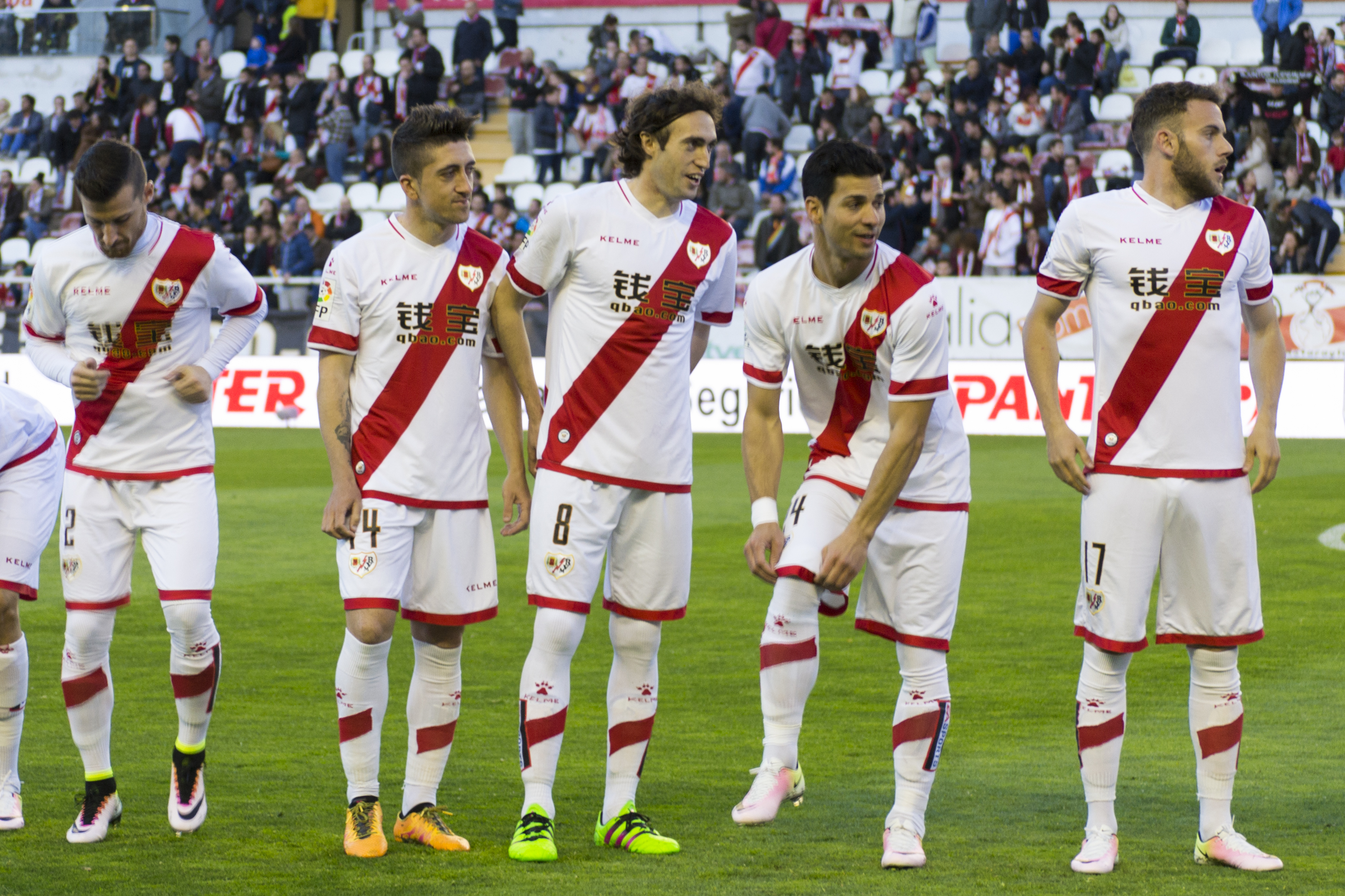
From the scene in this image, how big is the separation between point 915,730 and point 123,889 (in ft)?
7.30

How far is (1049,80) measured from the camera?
2348 cm

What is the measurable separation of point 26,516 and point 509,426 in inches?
59.8

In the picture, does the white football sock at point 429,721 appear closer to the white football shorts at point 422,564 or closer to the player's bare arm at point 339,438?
the white football shorts at point 422,564

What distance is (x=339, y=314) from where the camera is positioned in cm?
508

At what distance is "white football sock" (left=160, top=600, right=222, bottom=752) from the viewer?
5.29 metres

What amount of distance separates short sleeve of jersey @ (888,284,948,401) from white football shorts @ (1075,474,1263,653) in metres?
0.56

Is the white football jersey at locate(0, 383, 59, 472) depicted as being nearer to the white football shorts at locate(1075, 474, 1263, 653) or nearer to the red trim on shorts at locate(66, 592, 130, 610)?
the red trim on shorts at locate(66, 592, 130, 610)

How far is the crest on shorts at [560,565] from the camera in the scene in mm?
5008

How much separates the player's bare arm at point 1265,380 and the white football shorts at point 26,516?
3.61m

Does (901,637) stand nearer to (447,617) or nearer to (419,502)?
(447,617)

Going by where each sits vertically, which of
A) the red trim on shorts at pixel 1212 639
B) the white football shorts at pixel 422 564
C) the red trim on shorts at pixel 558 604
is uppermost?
the white football shorts at pixel 422 564

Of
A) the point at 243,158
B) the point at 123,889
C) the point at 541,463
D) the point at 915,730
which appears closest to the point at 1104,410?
the point at 915,730

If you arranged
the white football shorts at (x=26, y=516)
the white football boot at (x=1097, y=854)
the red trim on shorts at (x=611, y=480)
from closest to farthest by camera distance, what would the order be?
the white football boot at (x=1097, y=854) < the red trim on shorts at (x=611, y=480) < the white football shorts at (x=26, y=516)

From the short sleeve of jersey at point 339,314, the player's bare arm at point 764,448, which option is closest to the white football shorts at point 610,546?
the player's bare arm at point 764,448
